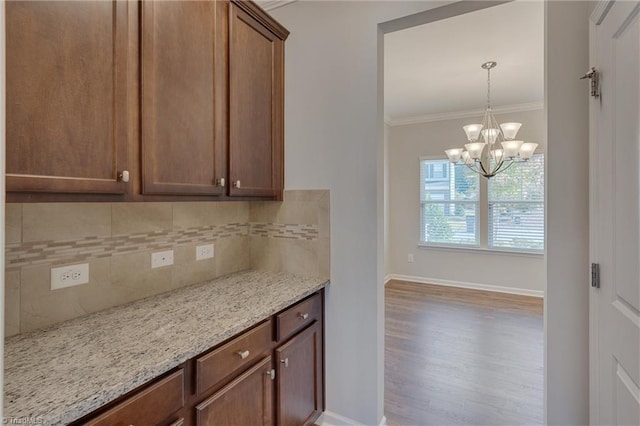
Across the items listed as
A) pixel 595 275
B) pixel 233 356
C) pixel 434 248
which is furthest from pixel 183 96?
pixel 434 248

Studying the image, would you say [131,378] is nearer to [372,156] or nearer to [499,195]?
[372,156]

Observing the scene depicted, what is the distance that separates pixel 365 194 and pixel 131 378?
135cm

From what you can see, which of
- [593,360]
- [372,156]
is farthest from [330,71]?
[593,360]

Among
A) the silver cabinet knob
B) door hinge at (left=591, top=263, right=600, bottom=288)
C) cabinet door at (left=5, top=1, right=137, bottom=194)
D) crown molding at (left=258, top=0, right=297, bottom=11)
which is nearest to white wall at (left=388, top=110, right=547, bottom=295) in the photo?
crown molding at (left=258, top=0, right=297, bottom=11)

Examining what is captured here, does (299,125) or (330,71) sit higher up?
(330,71)

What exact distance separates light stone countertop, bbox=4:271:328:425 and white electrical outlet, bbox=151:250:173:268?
158mm

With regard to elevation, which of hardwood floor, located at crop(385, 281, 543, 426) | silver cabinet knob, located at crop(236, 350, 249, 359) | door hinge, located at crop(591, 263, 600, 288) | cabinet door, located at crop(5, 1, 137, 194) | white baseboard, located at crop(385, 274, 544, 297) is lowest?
hardwood floor, located at crop(385, 281, 543, 426)

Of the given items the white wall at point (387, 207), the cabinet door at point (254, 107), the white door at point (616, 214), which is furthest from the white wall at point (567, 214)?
the white wall at point (387, 207)

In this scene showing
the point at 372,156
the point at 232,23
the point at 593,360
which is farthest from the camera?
the point at 372,156

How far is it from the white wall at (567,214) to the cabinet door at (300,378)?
1147 millimetres

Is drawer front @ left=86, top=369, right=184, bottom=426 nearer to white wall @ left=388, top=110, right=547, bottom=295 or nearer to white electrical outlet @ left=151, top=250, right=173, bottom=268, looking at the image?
white electrical outlet @ left=151, top=250, right=173, bottom=268

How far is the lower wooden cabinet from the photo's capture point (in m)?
0.96

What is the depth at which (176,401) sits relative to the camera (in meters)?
1.03

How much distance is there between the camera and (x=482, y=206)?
4.73 meters
